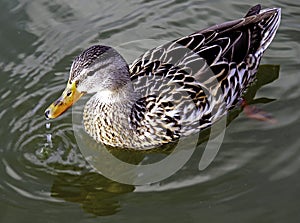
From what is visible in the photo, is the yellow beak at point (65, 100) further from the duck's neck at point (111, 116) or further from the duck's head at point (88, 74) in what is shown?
the duck's neck at point (111, 116)

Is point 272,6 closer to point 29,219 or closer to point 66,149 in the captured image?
point 66,149

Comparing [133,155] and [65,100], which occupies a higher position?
[65,100]

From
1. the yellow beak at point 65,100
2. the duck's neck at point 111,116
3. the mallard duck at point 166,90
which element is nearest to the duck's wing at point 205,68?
the mallard duck at point 166,90

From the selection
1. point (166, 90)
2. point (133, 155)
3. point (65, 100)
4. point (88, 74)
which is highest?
point (88, 74)

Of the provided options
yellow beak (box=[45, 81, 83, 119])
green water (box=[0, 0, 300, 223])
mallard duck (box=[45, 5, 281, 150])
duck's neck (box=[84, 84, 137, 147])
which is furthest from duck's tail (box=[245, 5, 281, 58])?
yellow beak (box=[45, 81, 83, 119])

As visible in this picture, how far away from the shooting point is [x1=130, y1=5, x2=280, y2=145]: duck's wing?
230 inches

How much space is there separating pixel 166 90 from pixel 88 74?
77 centimetres

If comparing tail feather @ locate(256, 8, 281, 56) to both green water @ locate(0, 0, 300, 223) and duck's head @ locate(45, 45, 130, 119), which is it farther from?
duck's head @ locate(45, 45, 130, 119)

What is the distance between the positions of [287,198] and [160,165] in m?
1.17

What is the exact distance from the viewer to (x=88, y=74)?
549 centimetres

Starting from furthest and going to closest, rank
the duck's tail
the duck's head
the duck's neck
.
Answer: the duck's tail
the duck's neck
the duck's head

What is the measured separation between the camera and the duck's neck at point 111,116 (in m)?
5.92

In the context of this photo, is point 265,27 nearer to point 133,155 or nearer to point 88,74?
point 133,155

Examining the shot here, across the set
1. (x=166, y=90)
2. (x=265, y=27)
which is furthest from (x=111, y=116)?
(x=265, y=27)
